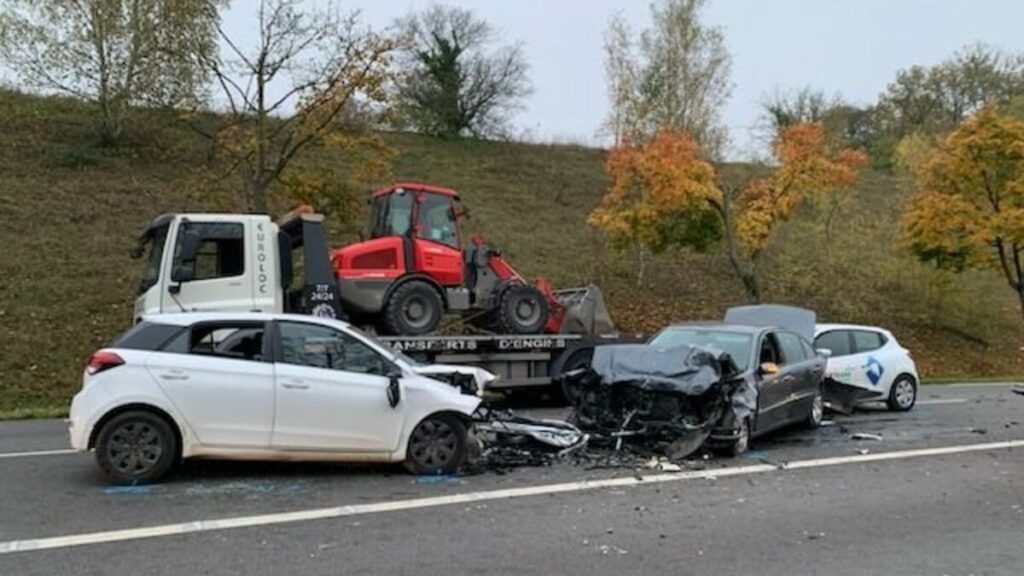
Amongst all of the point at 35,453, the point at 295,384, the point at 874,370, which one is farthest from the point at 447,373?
the point at 874,370

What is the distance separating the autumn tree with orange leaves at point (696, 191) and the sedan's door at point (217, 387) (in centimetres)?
1709

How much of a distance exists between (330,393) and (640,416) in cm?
367

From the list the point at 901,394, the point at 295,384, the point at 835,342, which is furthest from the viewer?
the point at 901,394

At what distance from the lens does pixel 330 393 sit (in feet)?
27.1

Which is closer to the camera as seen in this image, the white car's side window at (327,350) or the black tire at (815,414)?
the white car's side window at (327,350)

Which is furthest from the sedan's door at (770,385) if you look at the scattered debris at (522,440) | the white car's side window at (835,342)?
the white car's side window at (835,342)

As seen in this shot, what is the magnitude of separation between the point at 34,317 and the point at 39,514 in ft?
44.3

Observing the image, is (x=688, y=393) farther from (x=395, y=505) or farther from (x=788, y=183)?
(x=788, y=183)

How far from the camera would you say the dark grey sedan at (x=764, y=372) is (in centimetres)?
1017

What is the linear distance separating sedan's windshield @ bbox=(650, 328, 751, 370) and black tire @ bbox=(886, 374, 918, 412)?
5315mm

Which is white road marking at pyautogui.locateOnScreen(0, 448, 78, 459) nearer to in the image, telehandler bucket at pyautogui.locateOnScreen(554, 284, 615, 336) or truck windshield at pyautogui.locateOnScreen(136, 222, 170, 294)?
truck windshield at pyautogui.locateOnScreen(136, 222, 170, 294)

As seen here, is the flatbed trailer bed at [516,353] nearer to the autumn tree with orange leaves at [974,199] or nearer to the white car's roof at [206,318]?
the white car's roof at [206,318]

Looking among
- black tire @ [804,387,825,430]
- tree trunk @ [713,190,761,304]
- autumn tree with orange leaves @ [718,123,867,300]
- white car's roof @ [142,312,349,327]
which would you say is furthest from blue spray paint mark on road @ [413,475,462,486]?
tree trunk @ [713,190,761,304]

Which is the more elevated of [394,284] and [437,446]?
[394,284]
